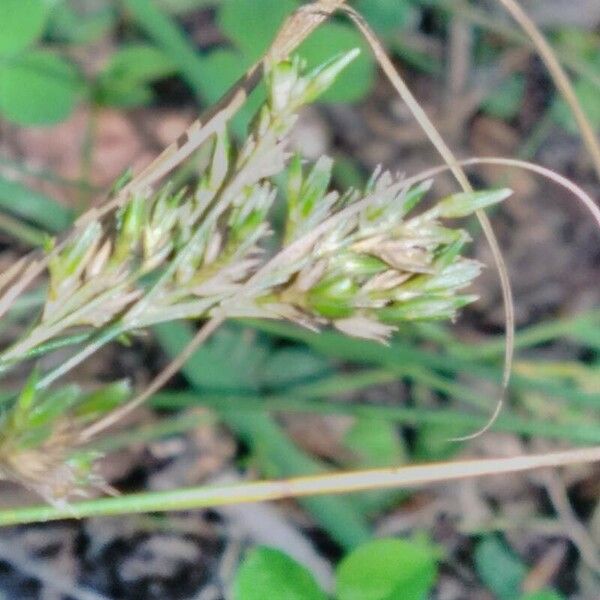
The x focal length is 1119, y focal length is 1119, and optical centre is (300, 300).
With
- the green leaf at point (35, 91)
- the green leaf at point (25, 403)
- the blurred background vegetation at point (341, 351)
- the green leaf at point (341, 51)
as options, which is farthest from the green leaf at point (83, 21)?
the green leaf at point (25, 403)

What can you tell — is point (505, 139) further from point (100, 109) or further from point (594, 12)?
point (100, 109)

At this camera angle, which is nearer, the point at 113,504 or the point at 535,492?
the point at 113,504

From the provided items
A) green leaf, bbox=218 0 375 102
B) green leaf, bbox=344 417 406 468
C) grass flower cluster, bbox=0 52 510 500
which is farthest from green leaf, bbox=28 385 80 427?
green leaf, bbox=218 0 375 102

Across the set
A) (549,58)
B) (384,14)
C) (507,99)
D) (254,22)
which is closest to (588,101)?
(507,99)

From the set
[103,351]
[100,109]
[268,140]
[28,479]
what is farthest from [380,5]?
[28,479]

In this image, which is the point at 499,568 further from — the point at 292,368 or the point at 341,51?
the point at 341,51

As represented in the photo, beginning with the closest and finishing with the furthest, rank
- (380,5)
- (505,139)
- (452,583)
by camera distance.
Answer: (452,583) < (380,5) < (505,139)

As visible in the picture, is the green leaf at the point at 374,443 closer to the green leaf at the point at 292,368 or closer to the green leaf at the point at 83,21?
the green leaf at the point at 292,368

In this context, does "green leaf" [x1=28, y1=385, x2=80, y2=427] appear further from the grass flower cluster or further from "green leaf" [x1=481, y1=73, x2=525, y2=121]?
→ "green leaf" [x1=481, y1=73, x2=525, y2=121]
